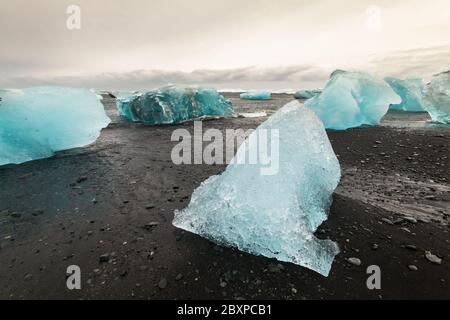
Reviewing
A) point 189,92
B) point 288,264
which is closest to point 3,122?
point 288,264

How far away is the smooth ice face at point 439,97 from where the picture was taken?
9203mm

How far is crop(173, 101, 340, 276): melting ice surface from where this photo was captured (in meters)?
2.37

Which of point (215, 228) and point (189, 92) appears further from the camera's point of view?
point (189, 92)

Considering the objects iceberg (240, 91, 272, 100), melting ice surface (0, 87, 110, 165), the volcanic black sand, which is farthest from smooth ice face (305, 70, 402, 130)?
iceberg (240, 91, 272, 100)

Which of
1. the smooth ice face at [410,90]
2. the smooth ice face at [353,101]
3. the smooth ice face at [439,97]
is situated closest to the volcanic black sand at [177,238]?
the smooth ice face at [353,101]

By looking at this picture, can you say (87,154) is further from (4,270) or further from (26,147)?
(4,270)

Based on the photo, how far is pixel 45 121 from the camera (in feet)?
20.0

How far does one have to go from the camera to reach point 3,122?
564cm

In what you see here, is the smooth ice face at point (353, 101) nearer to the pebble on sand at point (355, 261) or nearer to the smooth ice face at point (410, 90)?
the smooth ice face at point (410, 90)

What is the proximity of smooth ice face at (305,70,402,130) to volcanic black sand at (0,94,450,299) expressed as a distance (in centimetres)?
359

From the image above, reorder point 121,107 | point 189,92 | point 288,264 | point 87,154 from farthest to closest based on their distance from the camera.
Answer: point 121,107, point 189,92, point 87,154, point 288,264

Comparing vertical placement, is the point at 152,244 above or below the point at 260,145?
below

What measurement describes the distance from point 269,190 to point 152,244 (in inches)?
51.3
